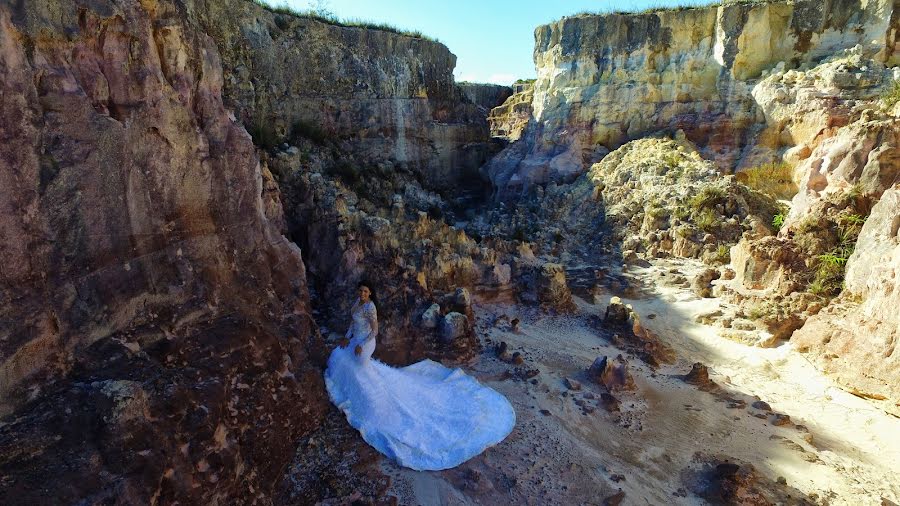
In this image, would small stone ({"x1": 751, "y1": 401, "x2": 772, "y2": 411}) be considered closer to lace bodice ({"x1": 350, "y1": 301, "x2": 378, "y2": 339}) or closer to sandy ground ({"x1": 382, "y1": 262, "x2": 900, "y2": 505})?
sandy ground ({"x1": 382, "y1": 262, "x2": 900, "y2": 505})

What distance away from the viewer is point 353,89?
1423 cm

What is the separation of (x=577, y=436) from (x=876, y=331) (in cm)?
426

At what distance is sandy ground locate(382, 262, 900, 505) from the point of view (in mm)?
4324

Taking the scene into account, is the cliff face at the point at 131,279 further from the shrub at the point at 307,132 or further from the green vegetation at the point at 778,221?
the green vegetation at the point at 778,221

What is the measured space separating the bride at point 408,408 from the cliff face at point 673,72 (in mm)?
12178

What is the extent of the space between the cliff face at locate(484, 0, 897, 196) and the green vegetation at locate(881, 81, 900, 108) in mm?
1511

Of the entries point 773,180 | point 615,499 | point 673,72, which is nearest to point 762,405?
point 615,499

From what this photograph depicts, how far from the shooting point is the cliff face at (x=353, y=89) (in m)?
11.7

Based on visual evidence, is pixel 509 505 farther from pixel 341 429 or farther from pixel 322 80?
pixel 322 80

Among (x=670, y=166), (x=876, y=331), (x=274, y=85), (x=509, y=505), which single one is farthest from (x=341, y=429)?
(x=670, y=166)

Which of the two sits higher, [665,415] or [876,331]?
[876,331]

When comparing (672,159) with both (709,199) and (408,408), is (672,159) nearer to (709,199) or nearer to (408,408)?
(709,199)

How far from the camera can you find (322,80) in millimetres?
13602

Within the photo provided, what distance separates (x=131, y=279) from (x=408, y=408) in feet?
8.00
